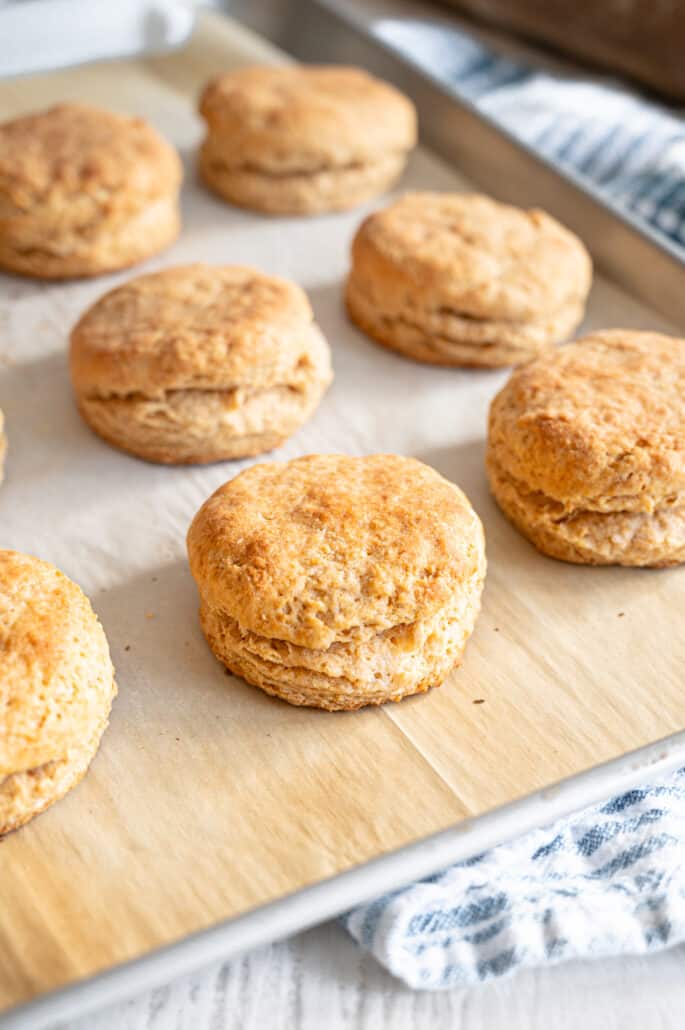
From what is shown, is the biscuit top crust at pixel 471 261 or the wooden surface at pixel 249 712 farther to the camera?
the biscuit top crust at pixel 471 261

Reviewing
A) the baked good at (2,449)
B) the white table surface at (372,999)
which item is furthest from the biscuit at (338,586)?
the baked good at (2,449)

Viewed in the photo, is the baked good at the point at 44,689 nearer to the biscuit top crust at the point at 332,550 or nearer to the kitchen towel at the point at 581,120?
the biscuit top crust at the point at 332,550

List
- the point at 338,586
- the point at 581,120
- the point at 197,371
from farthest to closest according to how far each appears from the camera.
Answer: the point at 581,120 → the point at 197,371 → the point at 338,586

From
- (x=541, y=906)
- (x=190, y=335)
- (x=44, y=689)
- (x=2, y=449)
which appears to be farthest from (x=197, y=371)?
(x=541, y=906)

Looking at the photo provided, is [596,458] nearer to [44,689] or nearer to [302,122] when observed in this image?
[44,689]

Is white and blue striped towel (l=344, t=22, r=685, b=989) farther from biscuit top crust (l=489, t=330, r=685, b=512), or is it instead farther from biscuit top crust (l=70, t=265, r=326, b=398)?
biscuit top crust (l=70, t=265, r=326, b=398)

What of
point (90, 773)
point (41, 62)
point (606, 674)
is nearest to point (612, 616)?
point (606, 674)
